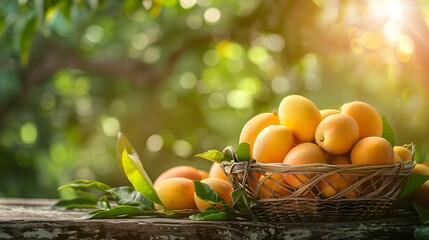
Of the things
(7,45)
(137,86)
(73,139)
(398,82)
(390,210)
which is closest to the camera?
(390,210)

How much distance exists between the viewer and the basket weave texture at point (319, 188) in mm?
1077

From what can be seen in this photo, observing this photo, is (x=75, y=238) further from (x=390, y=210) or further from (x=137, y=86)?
(x=137, y=86)

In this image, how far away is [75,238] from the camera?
3.57 ft

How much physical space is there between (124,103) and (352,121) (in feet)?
11.0

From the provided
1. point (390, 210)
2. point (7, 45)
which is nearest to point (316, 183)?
point (390, 210)

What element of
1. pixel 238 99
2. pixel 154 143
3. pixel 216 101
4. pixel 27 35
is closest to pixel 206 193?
pixel 27 35

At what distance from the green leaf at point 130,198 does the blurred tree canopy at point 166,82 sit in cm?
150

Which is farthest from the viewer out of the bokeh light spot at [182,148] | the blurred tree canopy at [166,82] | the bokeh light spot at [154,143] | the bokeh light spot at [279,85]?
the bokeh light spot at [182,148]

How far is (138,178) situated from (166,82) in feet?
8.87

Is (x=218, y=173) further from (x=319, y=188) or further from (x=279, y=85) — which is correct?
(x=279, y=85)

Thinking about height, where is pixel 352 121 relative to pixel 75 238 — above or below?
above

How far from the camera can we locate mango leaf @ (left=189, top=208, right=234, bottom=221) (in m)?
1.13

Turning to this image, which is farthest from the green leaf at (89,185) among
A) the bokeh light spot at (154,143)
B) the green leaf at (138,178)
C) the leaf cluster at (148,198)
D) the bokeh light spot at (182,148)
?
the bokeh light spot at (182,148)

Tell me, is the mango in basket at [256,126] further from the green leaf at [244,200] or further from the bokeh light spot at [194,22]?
the bokeh light spot at [194,22]
